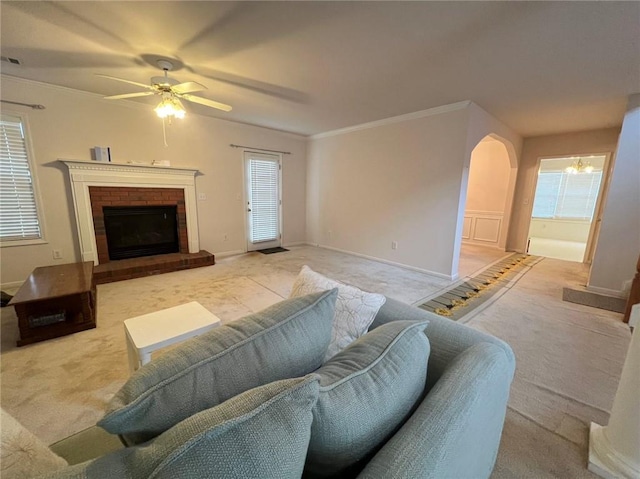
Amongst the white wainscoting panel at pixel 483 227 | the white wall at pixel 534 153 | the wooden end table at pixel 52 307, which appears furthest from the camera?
the white wainscoting panel at pixel 483 227

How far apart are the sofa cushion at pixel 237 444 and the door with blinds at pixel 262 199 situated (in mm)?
4951

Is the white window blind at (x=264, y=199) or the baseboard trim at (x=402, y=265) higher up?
the white window blind at (x=264, y=199)

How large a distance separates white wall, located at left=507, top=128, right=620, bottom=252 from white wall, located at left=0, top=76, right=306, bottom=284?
506 cm

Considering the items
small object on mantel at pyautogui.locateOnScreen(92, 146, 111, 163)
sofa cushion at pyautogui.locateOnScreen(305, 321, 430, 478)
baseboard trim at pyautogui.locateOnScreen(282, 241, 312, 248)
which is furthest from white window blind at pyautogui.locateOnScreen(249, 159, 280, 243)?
sofa cushion at pyautogui.locateOnScreen(305, 321, 430, 478)

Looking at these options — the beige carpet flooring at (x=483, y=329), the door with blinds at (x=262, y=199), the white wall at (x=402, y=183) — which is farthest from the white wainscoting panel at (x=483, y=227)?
the door with blinds at (x=262, y=199)

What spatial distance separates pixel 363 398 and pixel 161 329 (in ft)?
4.77

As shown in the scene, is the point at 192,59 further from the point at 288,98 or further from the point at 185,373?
the point at 185,373

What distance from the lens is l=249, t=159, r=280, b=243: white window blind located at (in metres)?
5.21

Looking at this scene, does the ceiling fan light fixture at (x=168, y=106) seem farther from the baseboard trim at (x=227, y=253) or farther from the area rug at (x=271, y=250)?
the area rug at (x=271, y=250)

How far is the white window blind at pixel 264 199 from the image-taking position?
5.21 m

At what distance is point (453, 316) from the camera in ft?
8.80

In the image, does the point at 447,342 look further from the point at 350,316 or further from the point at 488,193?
the point at 488,193

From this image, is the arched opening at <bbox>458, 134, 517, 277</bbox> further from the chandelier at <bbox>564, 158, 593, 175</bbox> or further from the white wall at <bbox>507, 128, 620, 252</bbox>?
the chandelier at <bbox>564, 158, 593, 175</bbox>

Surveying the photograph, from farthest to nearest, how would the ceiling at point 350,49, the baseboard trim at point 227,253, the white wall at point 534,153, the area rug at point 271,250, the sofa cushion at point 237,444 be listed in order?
the area rug at point 271,250
the baseboard trim at point 227,253
the white wall at point 534,153
the ceiling at point 350,49
the sofa cushion at point 237,444
